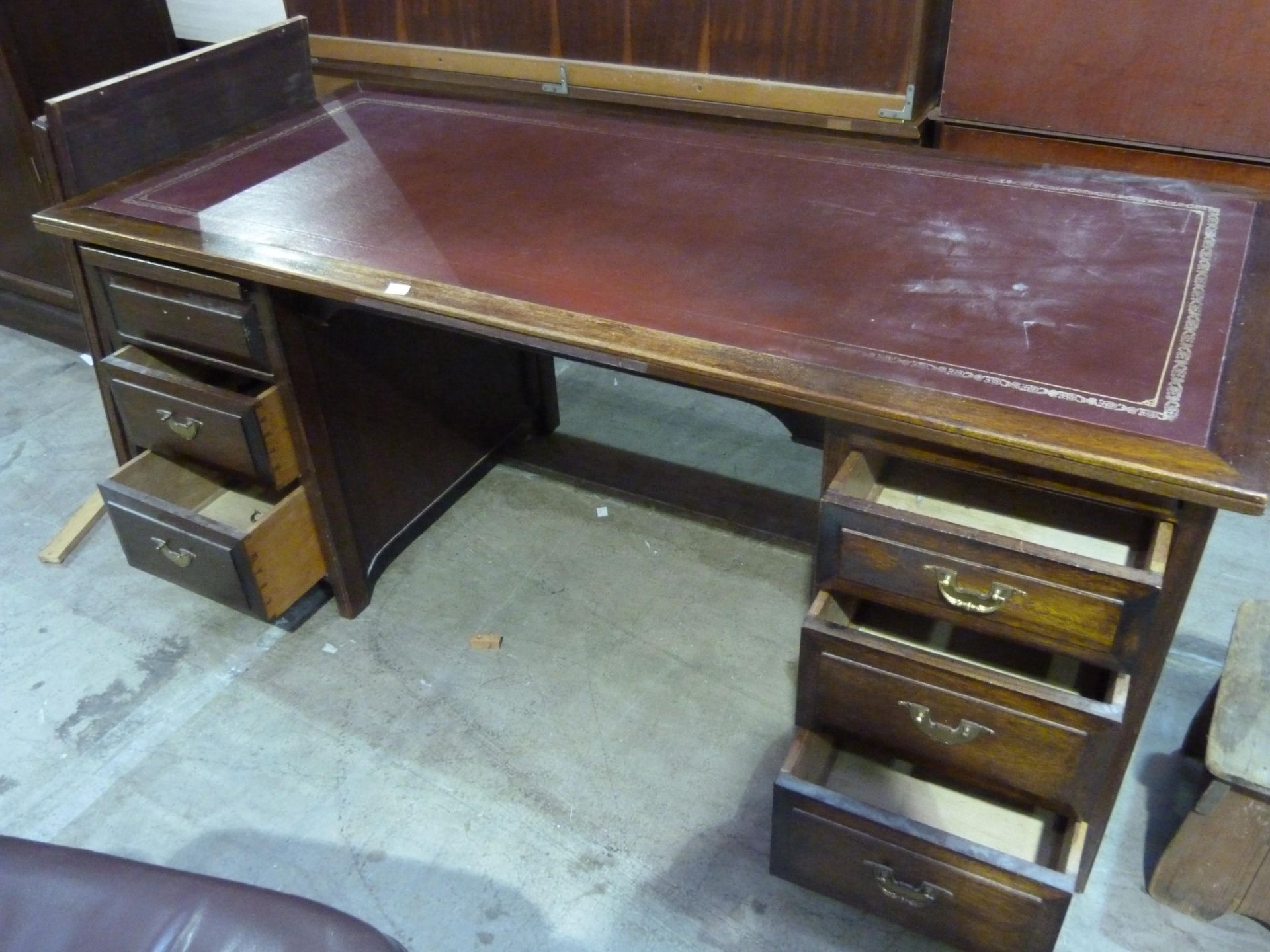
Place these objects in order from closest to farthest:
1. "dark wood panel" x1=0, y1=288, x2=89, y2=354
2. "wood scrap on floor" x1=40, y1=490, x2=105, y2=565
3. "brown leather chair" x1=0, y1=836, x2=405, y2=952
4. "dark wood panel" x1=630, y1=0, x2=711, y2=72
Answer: "brown leather chair" x1=0, y1=836, x2=405, y2=952 → "dark wood panel" x1=630, y1=0, x2=711, y2=72 → "wood scrap on floor" x1=40, y1=490, x2=105, y2=565 → "dark wood panel" x1=0, y1=288, x2=89, y2=354

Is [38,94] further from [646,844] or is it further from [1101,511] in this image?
[1101,511]

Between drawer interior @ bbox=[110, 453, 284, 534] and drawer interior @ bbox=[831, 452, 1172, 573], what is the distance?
1127 millimetres

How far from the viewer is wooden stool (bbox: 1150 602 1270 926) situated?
53.2 inches

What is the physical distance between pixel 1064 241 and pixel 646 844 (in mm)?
1094

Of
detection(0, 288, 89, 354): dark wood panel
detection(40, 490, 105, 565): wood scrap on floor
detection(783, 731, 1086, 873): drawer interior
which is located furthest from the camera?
detection(0, 288, 89, 354): dark wood panel

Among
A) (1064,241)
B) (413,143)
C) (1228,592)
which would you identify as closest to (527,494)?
(413,143)

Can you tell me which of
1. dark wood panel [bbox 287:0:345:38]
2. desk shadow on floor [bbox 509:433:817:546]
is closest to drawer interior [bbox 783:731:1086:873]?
desk shadow on floor [bbox 509:433:817:546]

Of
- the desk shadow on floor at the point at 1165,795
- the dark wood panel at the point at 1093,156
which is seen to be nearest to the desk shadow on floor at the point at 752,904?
the desk shadow on floor at the point at 1165,795

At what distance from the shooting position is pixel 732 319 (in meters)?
1.32

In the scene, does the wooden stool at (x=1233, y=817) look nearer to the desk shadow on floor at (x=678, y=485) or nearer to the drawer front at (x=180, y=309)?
the desk shadow on floor at (x=678, y=485)

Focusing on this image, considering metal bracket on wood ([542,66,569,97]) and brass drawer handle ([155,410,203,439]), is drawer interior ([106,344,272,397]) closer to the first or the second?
brass drawer handle ([155,410,203,439])

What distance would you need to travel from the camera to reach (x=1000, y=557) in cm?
118

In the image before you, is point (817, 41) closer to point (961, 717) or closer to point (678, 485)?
point (678, 485)

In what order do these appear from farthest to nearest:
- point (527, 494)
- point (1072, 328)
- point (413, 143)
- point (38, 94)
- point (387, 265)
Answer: point (38, 94) < point (527, 494) < point (413, 143) < point (387, 265) < point (1072, 328)
